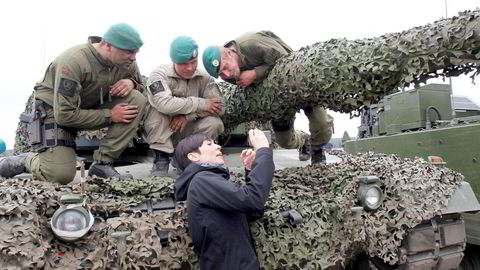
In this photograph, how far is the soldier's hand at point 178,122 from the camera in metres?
3.88

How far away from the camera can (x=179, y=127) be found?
12.8ft

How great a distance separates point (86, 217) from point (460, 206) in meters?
2.65

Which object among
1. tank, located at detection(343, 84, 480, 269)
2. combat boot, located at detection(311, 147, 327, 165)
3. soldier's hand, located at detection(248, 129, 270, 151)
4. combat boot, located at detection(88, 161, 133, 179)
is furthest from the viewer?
tank, located at detection(343, 84, 480, 269)

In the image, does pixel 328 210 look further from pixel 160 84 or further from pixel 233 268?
pixel 160 84

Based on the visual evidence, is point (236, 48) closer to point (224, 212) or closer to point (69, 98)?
point (69, 98)

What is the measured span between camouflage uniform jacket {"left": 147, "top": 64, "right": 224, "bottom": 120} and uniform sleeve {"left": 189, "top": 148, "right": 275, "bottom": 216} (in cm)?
116

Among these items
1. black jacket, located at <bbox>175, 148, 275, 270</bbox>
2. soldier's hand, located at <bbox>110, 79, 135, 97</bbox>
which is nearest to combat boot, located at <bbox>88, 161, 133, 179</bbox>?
soldier's hand, located at <bbox>110, 79, 135, 97</bbox>

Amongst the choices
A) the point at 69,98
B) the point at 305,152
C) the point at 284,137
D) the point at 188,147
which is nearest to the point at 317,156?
the point at 284,137

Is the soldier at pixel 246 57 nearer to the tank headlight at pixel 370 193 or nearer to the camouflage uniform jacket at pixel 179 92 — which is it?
the camouflage uniform jacket at pixel 179 92

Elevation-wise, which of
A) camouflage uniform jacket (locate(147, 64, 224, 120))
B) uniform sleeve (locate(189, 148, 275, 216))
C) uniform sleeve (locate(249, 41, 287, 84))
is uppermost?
uniform sleeve (locate(249, 41, 287, 84))

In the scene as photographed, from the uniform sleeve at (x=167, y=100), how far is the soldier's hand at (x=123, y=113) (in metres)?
0.18

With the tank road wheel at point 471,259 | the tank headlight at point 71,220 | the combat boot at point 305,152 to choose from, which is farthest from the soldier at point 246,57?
the tank road wheel at point 471,259

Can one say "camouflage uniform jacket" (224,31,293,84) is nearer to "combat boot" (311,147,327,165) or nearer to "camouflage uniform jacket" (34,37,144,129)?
"camouflage uniform jacket" (34,37,144,129)

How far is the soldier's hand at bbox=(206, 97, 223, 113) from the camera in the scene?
397 cm
